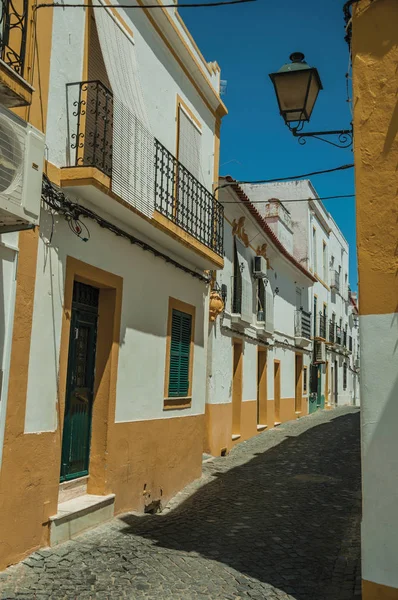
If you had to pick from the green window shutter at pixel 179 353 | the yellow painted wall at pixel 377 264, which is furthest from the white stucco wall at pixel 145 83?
the yellow painted wall at pixel 377 264

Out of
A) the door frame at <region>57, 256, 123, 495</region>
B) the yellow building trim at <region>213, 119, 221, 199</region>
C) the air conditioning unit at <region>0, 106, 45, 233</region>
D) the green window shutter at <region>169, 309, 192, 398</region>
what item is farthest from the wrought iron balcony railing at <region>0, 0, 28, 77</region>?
the yellow building trim at <region>213, 119, 221, 199</region>

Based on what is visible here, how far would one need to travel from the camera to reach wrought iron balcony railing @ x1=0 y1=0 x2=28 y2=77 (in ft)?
16.1

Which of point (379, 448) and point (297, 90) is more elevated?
point (297, 90)

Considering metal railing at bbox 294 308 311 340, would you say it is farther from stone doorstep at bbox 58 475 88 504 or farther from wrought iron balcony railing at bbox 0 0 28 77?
wrought iron balcony railing at bbox 0 0 28 77

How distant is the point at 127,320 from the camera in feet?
23.7

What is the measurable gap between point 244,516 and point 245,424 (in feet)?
24.9

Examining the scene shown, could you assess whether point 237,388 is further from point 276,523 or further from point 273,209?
point 273,209

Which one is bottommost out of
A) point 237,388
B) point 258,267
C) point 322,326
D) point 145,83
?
point 237,388

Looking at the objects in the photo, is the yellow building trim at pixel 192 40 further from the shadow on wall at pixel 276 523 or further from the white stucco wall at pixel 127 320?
the shadow on wall at pixel 276 523

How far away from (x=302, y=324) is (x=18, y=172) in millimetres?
18255

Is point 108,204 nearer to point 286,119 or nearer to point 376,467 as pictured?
point 286,119

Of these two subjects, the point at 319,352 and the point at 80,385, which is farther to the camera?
the point at 319,352

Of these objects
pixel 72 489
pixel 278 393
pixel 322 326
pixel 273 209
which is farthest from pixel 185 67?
pixel 322 326

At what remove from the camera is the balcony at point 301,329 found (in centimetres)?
2128
